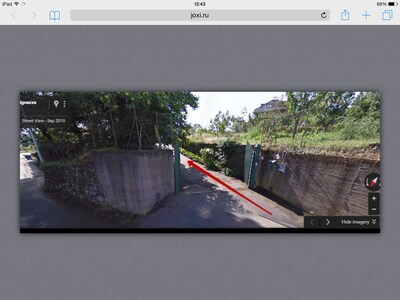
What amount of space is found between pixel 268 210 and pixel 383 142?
4.40 ft

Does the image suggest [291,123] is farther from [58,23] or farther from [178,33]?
[58,23]

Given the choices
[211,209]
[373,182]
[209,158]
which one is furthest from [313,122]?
[211,209]

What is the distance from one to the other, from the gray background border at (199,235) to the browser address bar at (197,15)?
9 cm

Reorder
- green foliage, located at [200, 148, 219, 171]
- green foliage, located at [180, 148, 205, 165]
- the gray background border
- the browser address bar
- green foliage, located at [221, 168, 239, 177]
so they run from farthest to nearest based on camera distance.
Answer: green foliage, located at [221, 168, 239, 177] → green foliage, located at [200, 148, 219, 171] → green foliage, located at [180, 148, 205, 165] → the gray background border → the browser address bar

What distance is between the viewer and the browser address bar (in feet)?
4.66

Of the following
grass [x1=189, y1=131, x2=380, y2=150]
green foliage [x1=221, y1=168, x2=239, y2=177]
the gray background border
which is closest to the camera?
the gray background border

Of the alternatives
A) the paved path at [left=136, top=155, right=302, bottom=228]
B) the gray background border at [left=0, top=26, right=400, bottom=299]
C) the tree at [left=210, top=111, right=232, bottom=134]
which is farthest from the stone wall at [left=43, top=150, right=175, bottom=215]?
the tree at [left=210, top=111, right=232, bottom=134]

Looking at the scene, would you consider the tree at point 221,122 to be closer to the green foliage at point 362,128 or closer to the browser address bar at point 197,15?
the browser address bar at point 197,15

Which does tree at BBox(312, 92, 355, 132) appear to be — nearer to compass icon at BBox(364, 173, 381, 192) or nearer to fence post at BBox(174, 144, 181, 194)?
compass icon at BBox(364, 173, 381, 192)

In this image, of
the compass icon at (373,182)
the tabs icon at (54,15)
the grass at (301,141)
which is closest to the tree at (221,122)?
the grass at (301,141)

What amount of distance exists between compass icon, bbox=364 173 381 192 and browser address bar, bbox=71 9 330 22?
157cm

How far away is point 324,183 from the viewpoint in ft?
6.08

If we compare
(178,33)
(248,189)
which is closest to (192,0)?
(178,33)

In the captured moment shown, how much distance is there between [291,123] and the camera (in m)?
1.94
